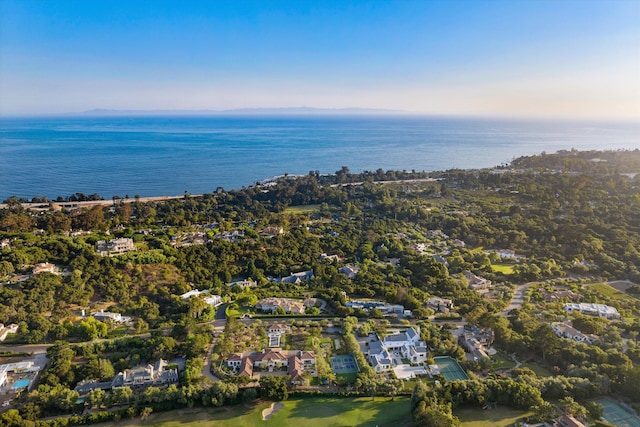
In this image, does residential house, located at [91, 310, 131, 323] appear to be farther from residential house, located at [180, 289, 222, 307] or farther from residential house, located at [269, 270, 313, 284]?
residential house, located at [269, 270, 313, 284]

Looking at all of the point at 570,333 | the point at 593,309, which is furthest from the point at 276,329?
the point at 593,309

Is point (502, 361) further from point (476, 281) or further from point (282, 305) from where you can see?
point (282, 305)

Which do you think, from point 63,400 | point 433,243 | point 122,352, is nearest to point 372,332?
point 122,352

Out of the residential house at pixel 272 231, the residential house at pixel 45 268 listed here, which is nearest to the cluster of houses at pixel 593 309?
the residential house at pixel 272 231

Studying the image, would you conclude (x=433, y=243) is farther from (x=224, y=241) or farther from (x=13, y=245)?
(x=13, y=245)

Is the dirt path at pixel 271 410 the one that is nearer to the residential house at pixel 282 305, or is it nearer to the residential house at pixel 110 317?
the residential house at pixel 282 305

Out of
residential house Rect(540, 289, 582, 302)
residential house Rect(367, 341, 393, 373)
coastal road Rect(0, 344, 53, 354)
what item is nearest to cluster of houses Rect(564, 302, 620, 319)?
residential house Rect(540, 289, 582, 302)
